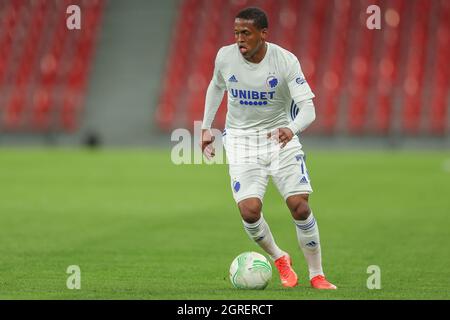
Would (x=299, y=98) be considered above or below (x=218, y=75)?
below

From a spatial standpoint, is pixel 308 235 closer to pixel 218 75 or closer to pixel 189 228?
pixel 218 75

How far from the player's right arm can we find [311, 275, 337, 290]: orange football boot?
4.43 feet

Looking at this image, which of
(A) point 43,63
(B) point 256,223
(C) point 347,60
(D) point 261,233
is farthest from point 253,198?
(A) point 43,63

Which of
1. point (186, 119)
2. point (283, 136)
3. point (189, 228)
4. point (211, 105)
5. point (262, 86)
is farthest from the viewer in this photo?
point (186, 119)

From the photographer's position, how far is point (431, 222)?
14.2 m

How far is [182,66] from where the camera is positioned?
32.3m

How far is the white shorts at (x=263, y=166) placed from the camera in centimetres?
854

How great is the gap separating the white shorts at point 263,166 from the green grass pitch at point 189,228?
2.71 feet

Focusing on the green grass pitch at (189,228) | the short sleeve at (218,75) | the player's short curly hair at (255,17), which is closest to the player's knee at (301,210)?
the green grass pitch at (189,228)

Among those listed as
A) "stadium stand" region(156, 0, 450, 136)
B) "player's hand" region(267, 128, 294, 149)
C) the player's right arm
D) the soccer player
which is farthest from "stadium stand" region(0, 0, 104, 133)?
"player's hand" region(267, 128, 294, 149)

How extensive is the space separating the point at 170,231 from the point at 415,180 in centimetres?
846

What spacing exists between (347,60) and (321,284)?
23.7 meters

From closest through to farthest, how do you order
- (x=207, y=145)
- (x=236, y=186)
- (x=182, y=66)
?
(x=236, y=186)
(x=207, y=145)
(x=182, y=66)

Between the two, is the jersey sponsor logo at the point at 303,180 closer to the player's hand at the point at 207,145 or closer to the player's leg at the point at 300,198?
the player's leg at the point at 300,198
